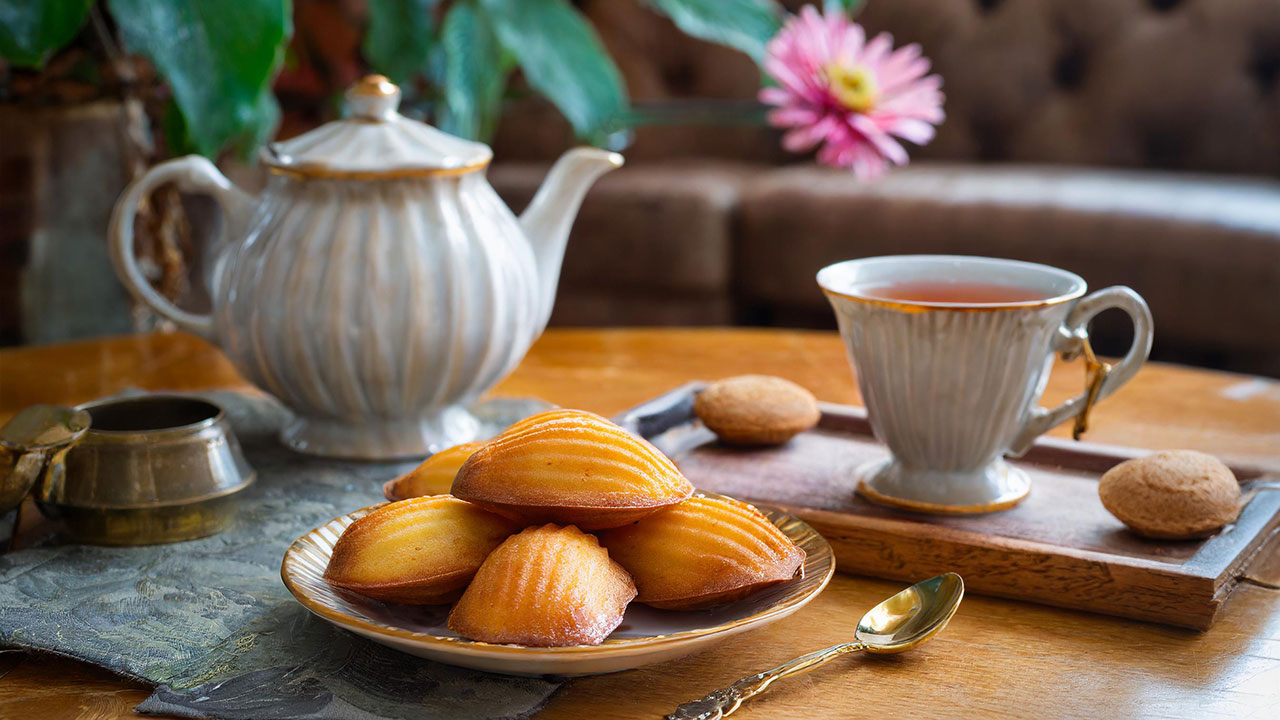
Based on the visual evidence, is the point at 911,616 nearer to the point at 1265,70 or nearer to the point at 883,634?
the point at 883,634

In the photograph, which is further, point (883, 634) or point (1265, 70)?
point (1265, 70)

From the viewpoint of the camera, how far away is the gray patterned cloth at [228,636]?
1.30ft

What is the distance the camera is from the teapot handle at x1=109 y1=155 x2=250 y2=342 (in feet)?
2.27

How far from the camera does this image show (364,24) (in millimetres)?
1505

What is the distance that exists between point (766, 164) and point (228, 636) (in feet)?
5.69

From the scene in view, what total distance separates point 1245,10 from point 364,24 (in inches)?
49.2

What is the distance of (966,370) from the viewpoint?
0.55 meters

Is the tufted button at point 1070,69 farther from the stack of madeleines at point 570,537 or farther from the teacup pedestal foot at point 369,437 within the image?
the stack of madeleines at point 570,537

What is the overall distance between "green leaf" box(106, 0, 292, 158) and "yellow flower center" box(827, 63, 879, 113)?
1.49 feet

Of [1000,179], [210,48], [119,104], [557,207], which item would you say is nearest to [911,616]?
[557,207]

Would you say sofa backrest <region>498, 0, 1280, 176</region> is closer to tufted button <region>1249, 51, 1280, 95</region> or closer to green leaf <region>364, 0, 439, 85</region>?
tufted button <region>1249, 51, 1280, 95</region>

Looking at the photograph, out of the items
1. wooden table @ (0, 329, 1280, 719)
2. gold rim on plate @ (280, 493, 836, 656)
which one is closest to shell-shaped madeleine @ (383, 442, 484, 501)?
gold rim on plate @ (280, 493, 836, 656)

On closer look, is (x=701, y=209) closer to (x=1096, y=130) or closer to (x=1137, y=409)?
(x=1096, y=130)

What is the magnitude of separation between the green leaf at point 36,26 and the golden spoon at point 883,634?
31.7 inches
